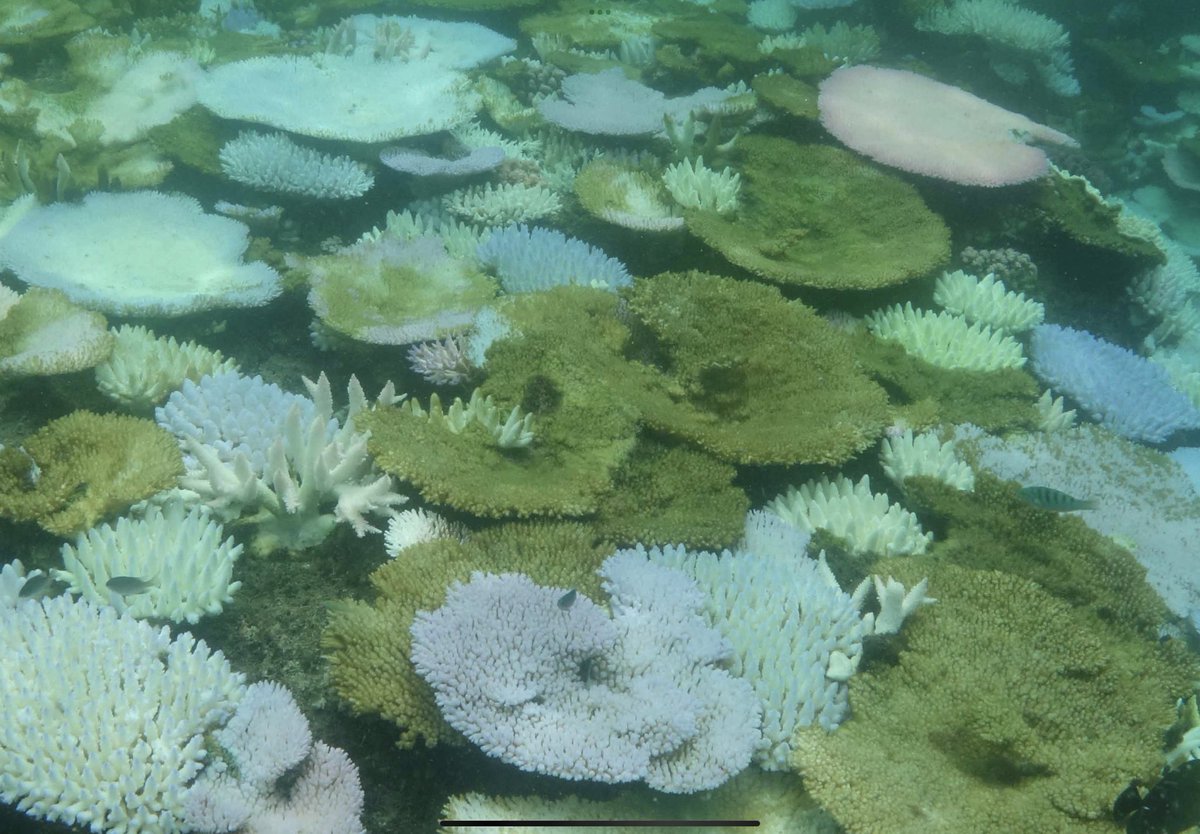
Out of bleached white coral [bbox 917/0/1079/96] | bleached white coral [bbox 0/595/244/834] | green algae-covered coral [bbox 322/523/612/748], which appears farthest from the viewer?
bleached white coral [bbox 917/0/1079/96]

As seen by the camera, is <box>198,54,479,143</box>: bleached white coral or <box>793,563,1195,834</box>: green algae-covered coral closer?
<box>793,563,1195,834</box>: green algae-covered coral

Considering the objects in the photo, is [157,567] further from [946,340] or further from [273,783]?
[946,340]

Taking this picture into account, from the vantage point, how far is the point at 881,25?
11281 mm

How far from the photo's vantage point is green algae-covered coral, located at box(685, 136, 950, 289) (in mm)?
5312

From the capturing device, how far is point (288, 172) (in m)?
5.97

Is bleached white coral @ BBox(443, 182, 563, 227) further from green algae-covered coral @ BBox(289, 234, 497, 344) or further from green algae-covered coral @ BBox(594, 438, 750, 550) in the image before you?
green algae-covered coral @ BBox(594, 438, 750, 550)

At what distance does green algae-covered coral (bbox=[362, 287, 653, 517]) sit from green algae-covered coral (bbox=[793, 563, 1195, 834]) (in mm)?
1551

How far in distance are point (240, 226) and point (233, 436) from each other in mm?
2530

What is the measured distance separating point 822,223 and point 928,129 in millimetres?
1604

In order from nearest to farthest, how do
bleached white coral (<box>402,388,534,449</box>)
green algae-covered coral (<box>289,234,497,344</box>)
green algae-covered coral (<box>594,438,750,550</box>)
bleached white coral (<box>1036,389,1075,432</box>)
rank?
green algae-covered coral (<box>594,438,750,550</box>) < bleached white coral (<box>402,388,534,449</box>) < green algae-covered coral (<box>289,234,497,344</box>) < bleached white coral (<box>1036,389,1075,432</box>)

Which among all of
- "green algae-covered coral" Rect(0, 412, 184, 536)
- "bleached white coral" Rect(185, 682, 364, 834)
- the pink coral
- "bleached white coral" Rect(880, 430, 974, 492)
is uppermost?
the pink coral

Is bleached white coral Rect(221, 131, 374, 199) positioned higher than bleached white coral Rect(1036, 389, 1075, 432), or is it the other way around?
bleached white coral Rect(221, 131, 374, 199)

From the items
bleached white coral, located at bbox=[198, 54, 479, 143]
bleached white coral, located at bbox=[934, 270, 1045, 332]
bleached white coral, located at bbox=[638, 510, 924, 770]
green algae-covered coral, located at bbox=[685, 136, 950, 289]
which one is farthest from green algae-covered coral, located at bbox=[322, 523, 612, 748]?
bleached white coral, located at bbox=[198, 54, 479, 143]

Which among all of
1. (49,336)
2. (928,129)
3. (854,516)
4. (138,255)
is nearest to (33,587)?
(49,336)
